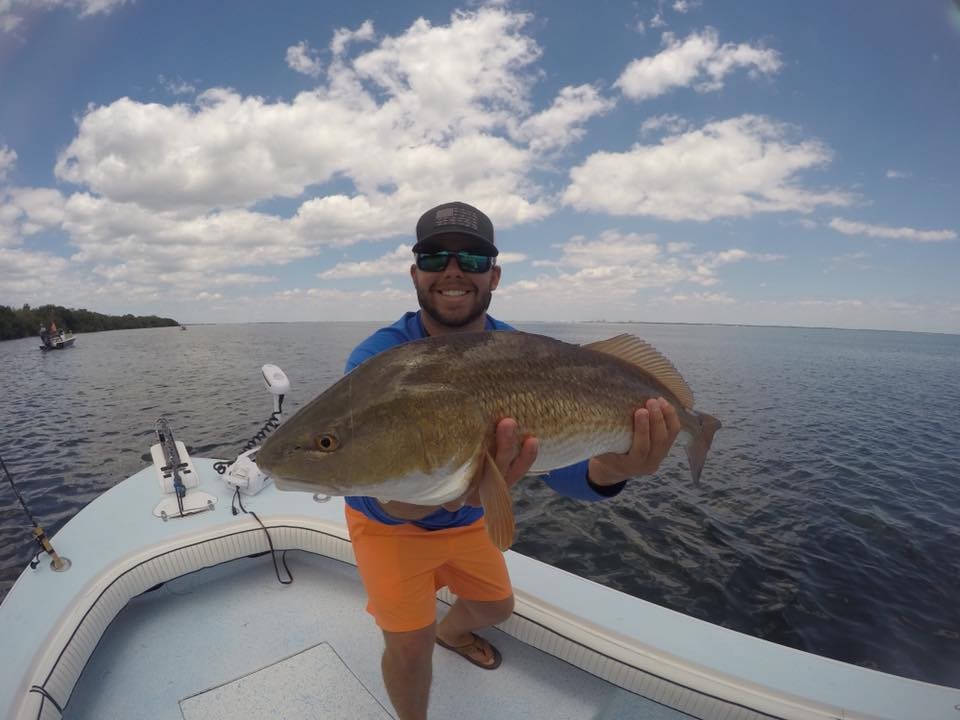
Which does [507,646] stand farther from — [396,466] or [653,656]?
[396,466]

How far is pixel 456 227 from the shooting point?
127 inches

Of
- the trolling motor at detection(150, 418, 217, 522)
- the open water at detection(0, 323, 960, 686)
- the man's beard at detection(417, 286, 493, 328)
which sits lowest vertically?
the open water at detection(0, 323, 960, 686)

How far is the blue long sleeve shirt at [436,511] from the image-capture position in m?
3.18

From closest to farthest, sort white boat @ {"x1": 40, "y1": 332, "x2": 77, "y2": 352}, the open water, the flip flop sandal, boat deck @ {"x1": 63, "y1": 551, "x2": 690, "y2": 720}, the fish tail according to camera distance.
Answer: the fish tail, boat deck @ {"x1": 63, "y1": 551, "x2": 690, "y2": 720}, the flip flop sandal, the open water, white boat @ {"x1": 40, "y1": 332, "x2": 77, "y2": 352}

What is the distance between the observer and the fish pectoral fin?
219 cm

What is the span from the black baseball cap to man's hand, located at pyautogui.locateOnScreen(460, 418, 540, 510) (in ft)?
4.95

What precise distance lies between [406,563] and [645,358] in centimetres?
214

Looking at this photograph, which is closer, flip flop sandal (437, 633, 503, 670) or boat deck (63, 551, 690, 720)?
boat deck (63, 551, 690, 720)

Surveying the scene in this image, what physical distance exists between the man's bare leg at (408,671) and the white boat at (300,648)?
48 centimetres

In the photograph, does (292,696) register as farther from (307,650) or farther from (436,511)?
(436,511)

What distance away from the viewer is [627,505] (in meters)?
11.2

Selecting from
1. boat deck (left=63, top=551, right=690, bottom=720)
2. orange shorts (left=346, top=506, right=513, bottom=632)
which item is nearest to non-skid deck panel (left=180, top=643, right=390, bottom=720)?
boat deck (left=63, top=551, right=690, bottom=720)

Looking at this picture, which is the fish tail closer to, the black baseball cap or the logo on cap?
the black baseball cap

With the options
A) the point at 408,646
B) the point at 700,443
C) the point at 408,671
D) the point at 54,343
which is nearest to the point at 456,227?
the point at 700,443
